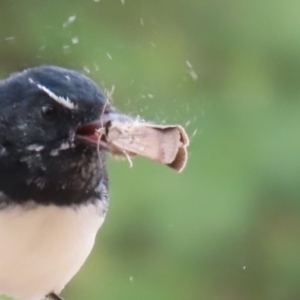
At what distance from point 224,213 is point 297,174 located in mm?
118

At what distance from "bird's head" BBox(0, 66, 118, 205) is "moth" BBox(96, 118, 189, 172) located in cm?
3

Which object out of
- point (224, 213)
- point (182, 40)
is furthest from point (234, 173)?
point (182, 40)

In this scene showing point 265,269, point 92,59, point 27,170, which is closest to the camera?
point 27,170

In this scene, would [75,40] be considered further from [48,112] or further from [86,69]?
[48,112]

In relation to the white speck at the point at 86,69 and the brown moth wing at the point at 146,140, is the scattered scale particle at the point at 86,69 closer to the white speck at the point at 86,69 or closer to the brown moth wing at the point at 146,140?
the white speck at the point at 86,69

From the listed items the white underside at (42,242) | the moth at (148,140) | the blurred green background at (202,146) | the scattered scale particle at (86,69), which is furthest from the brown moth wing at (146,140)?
the blurred green background at (202,146)

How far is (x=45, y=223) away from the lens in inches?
33.3

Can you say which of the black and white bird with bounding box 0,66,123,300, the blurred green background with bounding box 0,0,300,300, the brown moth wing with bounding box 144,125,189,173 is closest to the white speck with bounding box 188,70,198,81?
the blurred green background with bounding box 0,0,300,300

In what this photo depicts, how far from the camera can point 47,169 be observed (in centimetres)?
81

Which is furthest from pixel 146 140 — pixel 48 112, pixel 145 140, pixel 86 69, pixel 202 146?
pixel 202 146

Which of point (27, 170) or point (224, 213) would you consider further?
point (224, 213)

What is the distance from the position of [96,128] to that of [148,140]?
0.18ft

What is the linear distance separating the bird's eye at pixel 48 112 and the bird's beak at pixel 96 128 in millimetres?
29

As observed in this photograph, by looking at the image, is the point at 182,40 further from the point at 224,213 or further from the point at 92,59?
the point at 224,213
